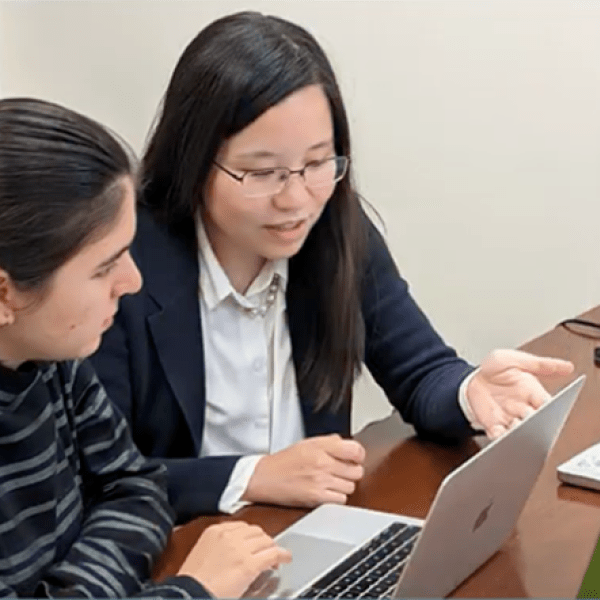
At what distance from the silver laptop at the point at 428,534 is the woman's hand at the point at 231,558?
2cm

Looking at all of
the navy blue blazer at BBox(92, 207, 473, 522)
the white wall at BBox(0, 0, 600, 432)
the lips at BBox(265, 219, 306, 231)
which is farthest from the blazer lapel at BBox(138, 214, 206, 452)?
the white wall at BBox(0, 0, 600, 432)

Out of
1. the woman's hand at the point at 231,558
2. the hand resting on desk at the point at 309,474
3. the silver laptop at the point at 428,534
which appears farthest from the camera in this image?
the hand resting on desk at the point at 309,474

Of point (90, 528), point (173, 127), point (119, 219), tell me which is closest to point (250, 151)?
point (173, 127)

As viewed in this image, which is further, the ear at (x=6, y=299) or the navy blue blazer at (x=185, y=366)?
the navy blue blazer at (x=185, y=366)

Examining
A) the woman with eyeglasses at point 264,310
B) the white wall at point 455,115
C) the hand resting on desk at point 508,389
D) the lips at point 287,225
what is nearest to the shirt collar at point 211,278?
the woman with eyeglasses at point 264,310

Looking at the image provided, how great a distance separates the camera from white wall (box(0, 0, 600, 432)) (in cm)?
235

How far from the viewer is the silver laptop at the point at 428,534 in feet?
3.02

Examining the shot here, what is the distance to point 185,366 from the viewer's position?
146 centimetres

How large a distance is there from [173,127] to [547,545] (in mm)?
661

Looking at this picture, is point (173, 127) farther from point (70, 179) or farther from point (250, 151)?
point (70, 179)

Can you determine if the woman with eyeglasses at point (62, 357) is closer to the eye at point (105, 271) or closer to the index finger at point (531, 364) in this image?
the eye at point (105, 271)

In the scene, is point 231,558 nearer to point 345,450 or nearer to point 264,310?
point 345,450

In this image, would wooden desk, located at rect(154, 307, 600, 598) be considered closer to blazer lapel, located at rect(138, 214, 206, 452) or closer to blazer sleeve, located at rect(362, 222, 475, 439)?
blazer sleeve, located at rect(362, 222, 475, 439)

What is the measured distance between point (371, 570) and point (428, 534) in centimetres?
19
